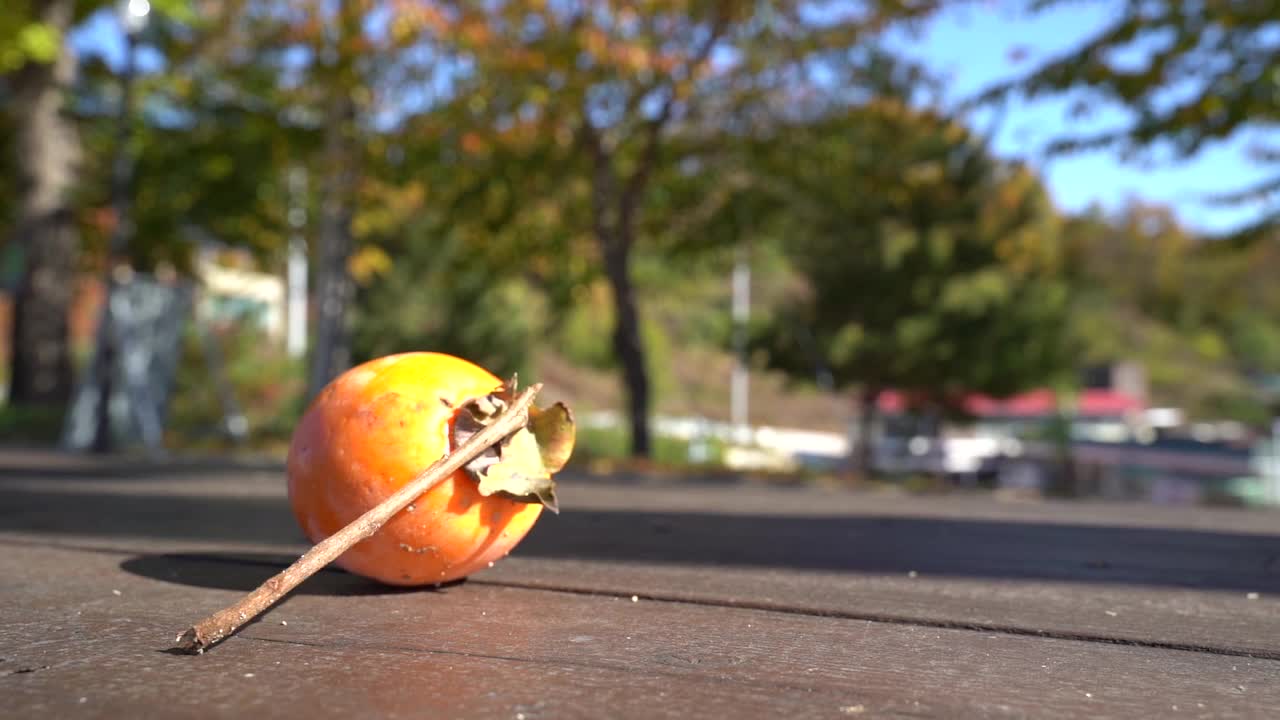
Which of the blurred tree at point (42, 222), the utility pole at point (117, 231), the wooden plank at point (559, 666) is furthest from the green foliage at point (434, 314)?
the wooden plank at point (559, 666)

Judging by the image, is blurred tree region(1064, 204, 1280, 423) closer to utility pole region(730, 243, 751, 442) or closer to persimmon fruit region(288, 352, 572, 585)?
utility pole region(730, 243, 751, 442)

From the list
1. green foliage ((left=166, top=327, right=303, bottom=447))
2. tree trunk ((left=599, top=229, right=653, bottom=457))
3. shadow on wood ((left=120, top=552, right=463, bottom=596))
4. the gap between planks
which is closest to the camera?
the gap between planks

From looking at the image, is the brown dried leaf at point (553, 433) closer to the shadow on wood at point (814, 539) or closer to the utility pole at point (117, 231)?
the shadow on wood at point (814, 539)

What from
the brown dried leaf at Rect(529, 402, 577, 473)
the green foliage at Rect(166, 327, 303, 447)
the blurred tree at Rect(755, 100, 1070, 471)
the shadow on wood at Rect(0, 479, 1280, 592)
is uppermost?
the blurred tree at Rect(755, 100, 1070, 471)

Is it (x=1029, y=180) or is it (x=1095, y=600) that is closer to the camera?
(x=1095, y=600)

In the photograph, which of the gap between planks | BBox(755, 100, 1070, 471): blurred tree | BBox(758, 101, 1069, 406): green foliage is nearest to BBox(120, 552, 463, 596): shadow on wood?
the gap between planks

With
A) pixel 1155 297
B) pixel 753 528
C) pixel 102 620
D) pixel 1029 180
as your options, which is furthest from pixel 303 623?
pixel 1155 297

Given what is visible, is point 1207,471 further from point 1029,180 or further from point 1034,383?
point 1029,180
